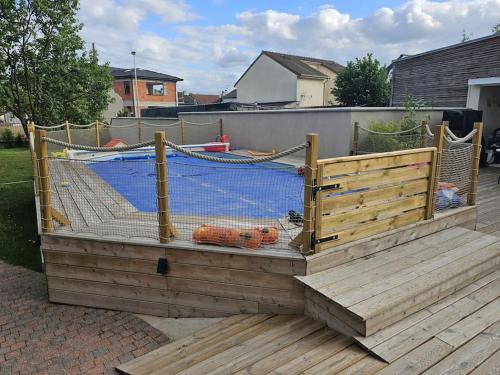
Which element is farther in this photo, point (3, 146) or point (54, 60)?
point (3, 146)

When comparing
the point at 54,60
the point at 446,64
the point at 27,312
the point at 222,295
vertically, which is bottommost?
the point at 27,312

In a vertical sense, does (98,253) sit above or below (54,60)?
below

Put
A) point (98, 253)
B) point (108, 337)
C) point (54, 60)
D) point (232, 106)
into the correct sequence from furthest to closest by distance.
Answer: point (232, 106)
point (54, 60)
point (98, 253)
point (108, 337)

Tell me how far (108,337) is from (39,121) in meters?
17.3

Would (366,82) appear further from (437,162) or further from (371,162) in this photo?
(371,162)

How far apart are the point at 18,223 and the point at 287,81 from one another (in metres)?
22.8

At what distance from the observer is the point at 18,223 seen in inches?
276

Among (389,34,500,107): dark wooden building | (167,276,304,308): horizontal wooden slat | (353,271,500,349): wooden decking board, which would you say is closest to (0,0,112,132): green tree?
(389,34,500,107): dark wooden building

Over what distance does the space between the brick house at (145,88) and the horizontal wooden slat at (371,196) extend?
35070mm

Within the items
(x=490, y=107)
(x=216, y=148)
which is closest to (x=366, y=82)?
(x=490, y=107)

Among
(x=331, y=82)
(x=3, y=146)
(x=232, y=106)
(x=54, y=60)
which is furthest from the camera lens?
(x=331, y=82)

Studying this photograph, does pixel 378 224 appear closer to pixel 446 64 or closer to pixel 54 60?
pixel 446 64

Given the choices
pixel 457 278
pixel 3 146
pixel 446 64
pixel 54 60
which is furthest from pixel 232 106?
pixel 457 278

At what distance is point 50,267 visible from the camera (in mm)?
4047
